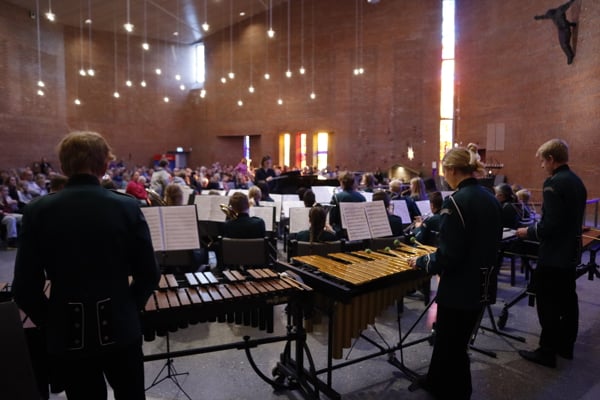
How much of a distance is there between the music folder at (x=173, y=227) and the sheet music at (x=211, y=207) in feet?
7.92

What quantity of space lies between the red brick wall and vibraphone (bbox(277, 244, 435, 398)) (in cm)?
1095

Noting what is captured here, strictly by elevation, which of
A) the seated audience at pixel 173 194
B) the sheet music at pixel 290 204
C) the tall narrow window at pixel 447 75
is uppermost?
the tall narrow window at pixel 447 75

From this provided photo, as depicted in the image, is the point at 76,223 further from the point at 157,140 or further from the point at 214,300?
the point at 157,140

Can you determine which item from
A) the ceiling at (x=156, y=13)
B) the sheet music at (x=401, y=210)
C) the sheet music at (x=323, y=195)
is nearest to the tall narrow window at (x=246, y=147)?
the ceiling at (x=156, y=13)

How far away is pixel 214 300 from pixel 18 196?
34.8 ft

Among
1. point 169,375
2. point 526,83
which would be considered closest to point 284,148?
point 526,83

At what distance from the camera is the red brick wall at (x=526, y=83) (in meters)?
11.7

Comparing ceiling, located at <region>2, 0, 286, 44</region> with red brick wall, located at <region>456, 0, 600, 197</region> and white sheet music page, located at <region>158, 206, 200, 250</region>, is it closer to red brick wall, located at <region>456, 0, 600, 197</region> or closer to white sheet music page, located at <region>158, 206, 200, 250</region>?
red brick wall, located at <region>456, 0, 600, 197</region>

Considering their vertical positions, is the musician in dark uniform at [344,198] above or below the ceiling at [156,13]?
below

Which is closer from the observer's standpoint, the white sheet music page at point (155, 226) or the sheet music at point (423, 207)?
the white sheet music page at point (155, 226)

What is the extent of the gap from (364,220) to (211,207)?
3.13 meters

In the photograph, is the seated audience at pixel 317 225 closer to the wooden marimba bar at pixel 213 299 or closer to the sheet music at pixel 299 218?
the sheet music at pixel 299 218

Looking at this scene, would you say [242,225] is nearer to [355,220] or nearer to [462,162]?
[355,220]

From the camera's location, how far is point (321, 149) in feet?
70.5
